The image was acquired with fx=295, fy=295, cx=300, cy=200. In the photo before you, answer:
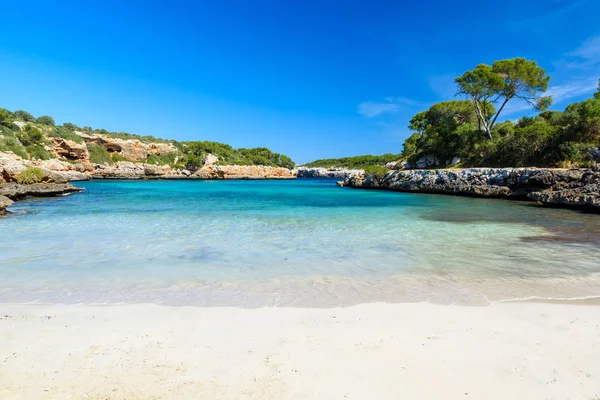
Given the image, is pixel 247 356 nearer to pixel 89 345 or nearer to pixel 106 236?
pixel 89 345

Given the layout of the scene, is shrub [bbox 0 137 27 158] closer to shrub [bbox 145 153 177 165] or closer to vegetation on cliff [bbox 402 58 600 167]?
shrub [bbox 145 153 177 165]

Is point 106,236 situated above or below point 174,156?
below

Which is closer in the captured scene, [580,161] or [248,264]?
[248,264]

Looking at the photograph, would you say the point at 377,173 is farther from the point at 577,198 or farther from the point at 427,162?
the point at 577,198

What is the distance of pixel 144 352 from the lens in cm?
307

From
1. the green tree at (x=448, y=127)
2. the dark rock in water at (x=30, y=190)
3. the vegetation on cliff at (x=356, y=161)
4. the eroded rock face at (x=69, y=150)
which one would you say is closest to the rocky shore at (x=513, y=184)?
the green tree at (x=448, y=127)

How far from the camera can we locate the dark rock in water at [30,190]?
64.6 feet

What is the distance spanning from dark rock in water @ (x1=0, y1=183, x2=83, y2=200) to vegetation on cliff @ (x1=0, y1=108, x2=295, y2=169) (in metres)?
23.0

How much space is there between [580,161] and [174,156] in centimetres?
8568

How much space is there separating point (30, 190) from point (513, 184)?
38.1 meters

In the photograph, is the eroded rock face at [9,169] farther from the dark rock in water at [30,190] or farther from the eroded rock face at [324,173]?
the eroded rock face at [324,173]

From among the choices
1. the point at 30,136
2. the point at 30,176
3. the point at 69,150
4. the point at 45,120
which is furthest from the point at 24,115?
the point at 30,176

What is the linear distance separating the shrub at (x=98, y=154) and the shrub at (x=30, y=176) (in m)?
47.5

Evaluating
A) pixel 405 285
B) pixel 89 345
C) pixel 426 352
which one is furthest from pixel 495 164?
pixel 89 345
